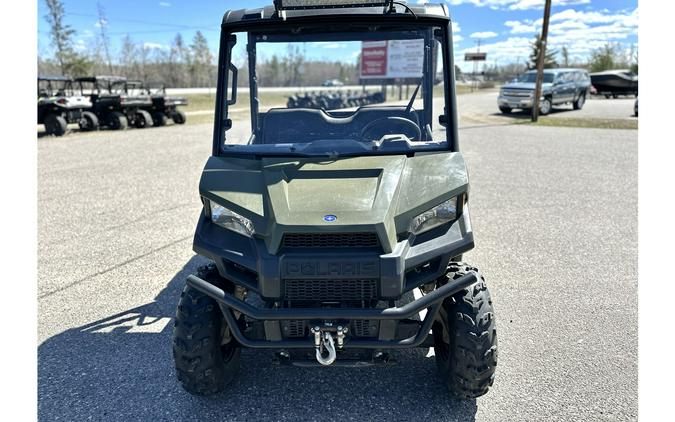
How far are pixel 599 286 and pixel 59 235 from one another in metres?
6.19

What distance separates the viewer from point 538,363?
3.15 m

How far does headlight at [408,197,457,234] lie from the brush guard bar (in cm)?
33

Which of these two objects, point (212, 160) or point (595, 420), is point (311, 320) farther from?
point (595, 420)

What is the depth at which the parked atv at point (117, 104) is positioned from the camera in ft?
59.7

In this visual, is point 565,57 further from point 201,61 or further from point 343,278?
point 343,278

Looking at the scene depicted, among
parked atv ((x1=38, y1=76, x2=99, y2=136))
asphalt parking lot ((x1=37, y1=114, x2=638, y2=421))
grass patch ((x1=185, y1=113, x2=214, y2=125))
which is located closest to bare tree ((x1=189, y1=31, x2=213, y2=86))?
grass patch ((x1=185, y1=113, x2=214, y2=125))

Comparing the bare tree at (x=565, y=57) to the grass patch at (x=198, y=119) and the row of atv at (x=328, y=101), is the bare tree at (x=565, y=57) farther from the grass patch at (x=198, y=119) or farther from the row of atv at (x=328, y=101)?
the row of atv at (x=328, y=101)

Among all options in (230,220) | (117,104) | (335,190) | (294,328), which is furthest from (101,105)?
(294,328)

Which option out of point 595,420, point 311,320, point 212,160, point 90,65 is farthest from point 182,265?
point 90,65

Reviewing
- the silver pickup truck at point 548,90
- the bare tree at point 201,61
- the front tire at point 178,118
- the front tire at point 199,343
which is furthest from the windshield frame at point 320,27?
the bare tree at point 201,61

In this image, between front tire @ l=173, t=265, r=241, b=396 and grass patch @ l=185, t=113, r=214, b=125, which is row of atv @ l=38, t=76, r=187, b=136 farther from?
front tire @ l=173, t=265, r=241, b=396

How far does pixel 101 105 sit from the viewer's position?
18.3m

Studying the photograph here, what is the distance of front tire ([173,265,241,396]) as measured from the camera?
256 cm

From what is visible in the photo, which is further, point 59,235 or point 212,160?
point 59,235
